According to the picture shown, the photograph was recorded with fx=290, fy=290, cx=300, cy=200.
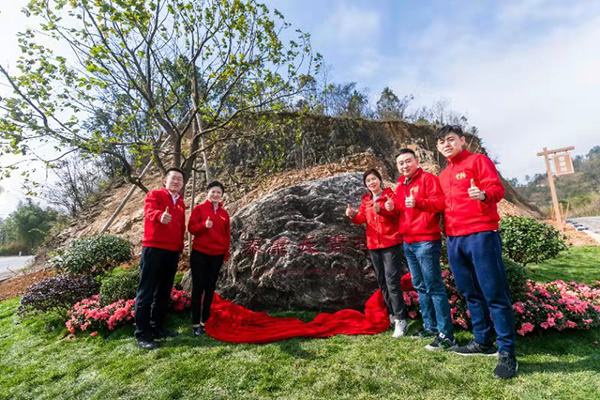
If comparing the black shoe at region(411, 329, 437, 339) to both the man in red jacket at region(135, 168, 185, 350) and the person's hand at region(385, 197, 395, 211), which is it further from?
the man in red jacket at region(135, 168, 185, 350)

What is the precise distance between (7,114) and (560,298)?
8070mm

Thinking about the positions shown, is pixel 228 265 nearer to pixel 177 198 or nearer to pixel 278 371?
pixel 177 198

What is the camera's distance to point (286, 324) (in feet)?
12.3

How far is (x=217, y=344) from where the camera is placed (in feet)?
11.1

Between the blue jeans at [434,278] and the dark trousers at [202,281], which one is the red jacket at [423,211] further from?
the dark trousers at [202,281]

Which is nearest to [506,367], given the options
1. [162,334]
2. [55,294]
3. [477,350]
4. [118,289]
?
[477,350]

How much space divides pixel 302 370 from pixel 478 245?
75.8 inches

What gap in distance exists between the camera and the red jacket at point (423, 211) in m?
2.90

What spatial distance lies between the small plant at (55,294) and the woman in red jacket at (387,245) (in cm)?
487

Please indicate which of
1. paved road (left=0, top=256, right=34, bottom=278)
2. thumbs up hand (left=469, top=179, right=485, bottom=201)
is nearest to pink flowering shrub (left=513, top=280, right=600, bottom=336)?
thumbs up hand (left=469, top=179, right=485, bottom=201)

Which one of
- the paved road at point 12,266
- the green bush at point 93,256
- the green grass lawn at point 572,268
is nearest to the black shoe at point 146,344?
the green bush at point 93,256

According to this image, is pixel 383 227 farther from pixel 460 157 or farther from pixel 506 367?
pixel 506 367

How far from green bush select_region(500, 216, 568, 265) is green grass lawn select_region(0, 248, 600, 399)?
238 cm

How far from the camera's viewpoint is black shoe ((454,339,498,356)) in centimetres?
268
